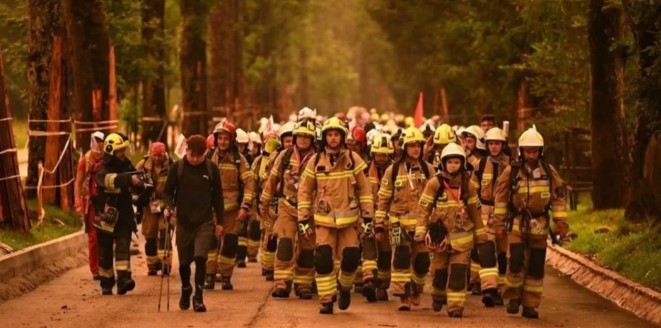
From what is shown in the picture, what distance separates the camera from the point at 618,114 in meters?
29.6

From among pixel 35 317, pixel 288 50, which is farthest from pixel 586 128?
pixel 288 50

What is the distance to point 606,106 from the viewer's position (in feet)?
96.6

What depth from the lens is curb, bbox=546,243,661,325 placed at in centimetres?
1856

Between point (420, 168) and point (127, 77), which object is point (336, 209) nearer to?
point (420, 168)

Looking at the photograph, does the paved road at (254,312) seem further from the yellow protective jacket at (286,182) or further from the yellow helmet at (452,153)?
the yellow helmet at (452,153)

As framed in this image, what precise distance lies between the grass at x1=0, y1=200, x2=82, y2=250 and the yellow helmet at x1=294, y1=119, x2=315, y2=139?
4935 mm

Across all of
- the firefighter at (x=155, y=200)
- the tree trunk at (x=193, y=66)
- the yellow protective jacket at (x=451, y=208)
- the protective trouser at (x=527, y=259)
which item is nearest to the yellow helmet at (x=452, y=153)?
the yellow protective jacket at (x=451, y=208)

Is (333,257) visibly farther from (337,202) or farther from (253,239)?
(253,239)

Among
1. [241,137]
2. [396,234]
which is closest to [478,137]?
[396,234]

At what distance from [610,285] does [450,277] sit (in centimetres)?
396

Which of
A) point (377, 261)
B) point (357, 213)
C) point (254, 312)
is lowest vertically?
point (254, 312)

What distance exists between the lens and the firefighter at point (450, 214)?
18031mm

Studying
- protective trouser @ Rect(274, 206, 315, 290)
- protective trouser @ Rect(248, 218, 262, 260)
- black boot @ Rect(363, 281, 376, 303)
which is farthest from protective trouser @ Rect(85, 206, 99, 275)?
black boot @ Rect(363, 281, 376, 303)

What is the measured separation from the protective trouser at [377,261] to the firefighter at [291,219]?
2.44ft
